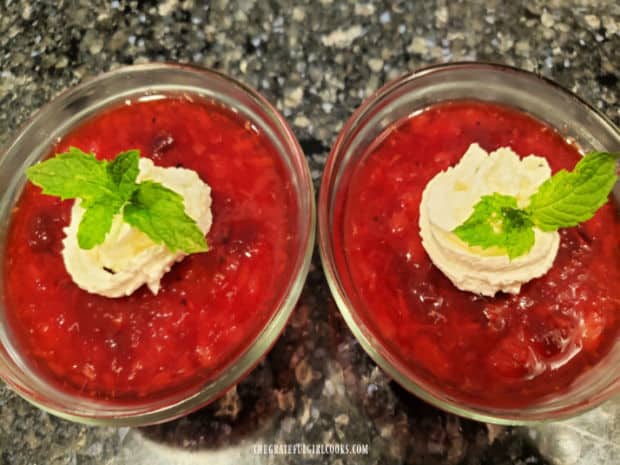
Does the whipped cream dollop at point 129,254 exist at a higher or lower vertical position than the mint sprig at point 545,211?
lower

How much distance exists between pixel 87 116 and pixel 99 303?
691 mm

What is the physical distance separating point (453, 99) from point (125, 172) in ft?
3.55

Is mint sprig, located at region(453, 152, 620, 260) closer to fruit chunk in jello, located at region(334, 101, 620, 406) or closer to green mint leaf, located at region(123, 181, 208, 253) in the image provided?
fruit chunk in jello, located at region(334, 101, 620, 406)

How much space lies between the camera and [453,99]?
2006 millimetres

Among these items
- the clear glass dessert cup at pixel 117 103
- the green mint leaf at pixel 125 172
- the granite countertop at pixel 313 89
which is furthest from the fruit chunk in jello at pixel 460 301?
the green mint leaf at pixel 125 172

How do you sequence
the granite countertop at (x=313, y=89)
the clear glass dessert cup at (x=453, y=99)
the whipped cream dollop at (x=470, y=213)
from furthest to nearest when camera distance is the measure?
the granite countertop at (x=313, y=89) < the whipped cream dollop at (x=470, y=213) < the clear glass dessert cup at (x=453, y=99)

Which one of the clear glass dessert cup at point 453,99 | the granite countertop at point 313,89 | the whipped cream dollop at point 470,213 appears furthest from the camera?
the granite countertop at point 313,89

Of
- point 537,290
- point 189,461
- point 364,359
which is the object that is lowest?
point 189,461

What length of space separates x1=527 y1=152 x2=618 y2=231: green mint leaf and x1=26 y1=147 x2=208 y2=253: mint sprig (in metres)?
0.94

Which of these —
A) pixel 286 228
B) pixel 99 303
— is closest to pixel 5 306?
pixel 99 303

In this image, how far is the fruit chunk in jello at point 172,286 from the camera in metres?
1.69

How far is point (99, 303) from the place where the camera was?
1746 millimetres

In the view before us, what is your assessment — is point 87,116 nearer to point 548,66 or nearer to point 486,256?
point 486,256

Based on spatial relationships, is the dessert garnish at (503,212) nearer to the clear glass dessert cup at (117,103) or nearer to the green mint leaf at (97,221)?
the clear glass dessert cup at (117,103)
